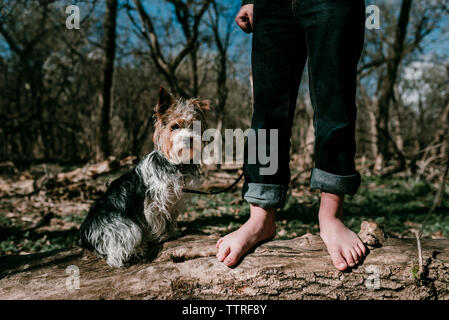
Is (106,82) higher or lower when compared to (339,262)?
higher

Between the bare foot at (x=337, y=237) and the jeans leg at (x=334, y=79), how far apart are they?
0.12 metres

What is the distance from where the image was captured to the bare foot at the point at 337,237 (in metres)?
2.09

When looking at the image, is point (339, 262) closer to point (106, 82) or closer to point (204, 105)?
point (204, 105)

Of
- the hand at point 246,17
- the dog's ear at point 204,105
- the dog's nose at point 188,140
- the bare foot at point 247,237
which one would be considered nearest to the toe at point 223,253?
the bare foot at point 247,237

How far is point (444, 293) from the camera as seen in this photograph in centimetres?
210

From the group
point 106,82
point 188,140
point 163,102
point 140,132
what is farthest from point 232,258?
point 140,132

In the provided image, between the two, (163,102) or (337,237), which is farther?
(163,102)

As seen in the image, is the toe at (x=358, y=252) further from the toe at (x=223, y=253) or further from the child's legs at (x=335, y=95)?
the toe at (x=223, y=253)

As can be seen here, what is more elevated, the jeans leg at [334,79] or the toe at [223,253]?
the jeans leg at [334,79]

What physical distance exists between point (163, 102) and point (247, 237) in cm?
142

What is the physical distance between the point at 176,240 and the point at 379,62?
11.3 metres

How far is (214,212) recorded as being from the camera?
623 centimetres
